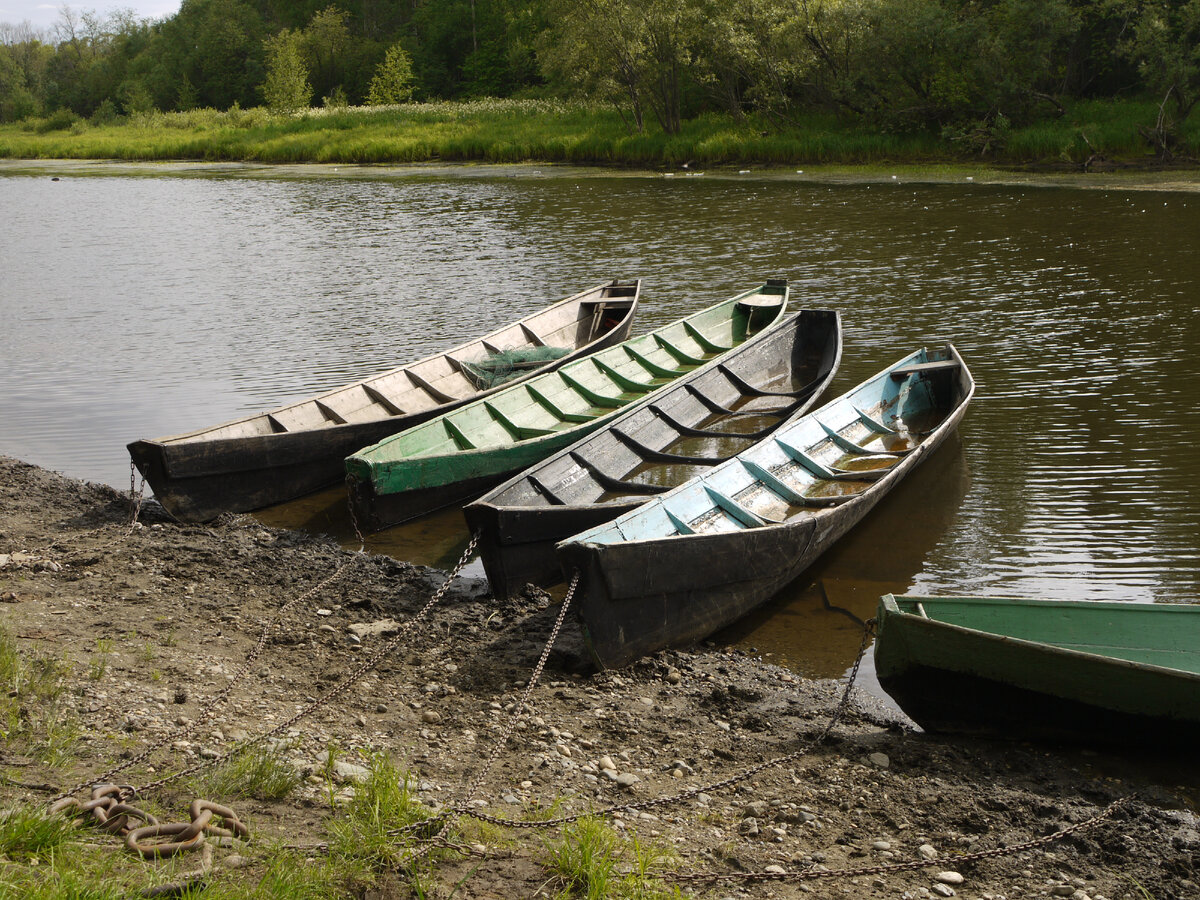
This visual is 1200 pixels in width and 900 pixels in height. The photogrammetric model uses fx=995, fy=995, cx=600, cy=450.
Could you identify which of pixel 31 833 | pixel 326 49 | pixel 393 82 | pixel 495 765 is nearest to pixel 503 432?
pixel 495 765

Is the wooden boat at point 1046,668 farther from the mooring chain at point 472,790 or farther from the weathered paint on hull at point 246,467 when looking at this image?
the weathered paint on hull at point 246,467

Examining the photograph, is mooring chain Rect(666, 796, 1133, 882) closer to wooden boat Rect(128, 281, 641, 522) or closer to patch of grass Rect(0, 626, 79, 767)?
patch of grass Rect(0, 626, 79, 767)

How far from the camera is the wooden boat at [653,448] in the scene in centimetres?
701

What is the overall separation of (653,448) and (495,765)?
201 inches

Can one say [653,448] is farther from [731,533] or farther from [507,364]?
[731,533]

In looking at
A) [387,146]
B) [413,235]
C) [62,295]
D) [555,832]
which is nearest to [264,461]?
[555,832]

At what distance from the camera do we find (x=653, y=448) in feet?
31.6

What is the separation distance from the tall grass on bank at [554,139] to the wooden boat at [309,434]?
2555 centimetres

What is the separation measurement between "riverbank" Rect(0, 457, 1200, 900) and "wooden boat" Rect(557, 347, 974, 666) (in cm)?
34

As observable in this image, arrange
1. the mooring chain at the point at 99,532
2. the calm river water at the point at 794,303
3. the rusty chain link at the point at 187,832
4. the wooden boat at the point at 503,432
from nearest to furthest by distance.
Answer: the rusty chain link at the point at 187,832 → the mooring chain at the point at 99,532 → the calm river water at the point at 794,303 → the wooden boat at the point at 503,432

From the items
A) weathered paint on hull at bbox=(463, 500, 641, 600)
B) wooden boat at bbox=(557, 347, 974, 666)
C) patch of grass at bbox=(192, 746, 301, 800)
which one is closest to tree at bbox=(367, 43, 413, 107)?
wooden boat at bbox=(557, 347, 974, 666)

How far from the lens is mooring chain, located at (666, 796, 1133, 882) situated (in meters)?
3.95

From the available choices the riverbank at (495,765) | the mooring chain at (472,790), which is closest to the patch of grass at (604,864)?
the riverbank at (495,765)

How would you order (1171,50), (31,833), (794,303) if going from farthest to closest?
(1171,50)
(794,303)
(31,833)
